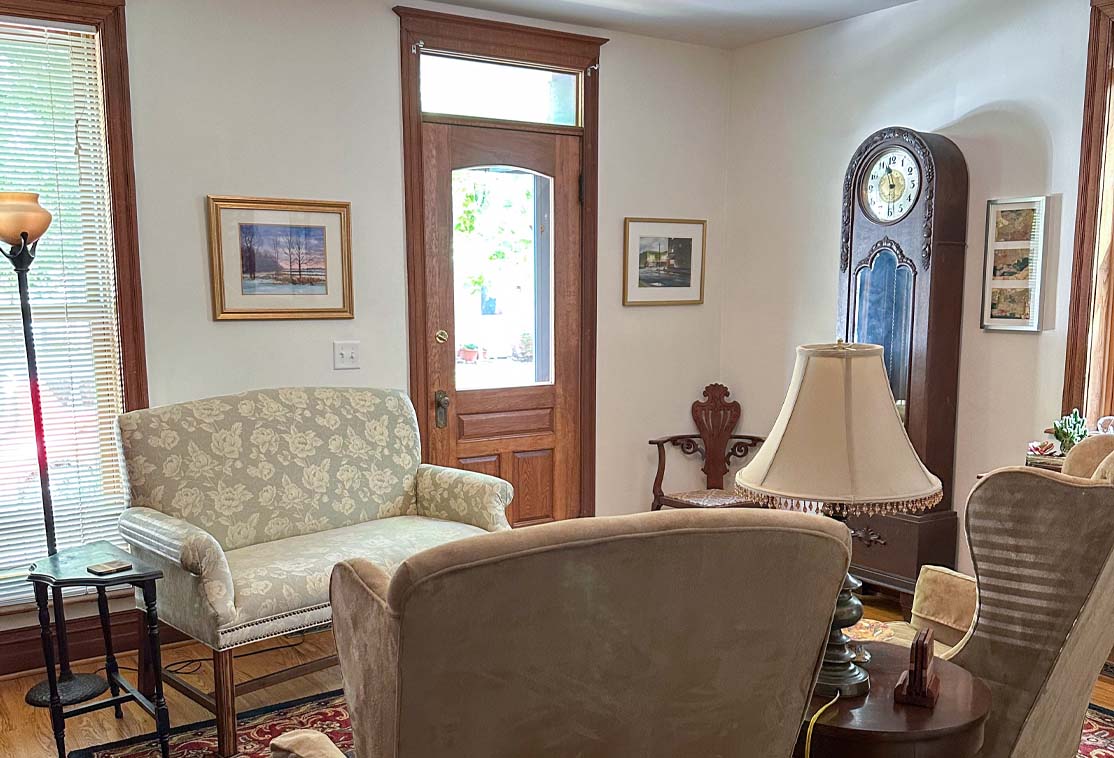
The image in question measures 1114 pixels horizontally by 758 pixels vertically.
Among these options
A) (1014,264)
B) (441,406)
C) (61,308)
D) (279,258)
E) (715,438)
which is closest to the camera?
(61,308)

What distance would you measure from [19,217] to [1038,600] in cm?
311

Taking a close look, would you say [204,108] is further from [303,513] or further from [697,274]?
[697,274]

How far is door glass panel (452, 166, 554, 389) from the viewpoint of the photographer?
439 centimetres

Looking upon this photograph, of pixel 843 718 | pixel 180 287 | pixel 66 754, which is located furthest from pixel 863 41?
pixel 66 754

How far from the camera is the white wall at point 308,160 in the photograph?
362 centimetres

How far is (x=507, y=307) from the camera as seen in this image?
14.9 feet

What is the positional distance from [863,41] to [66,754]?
14.4 ft

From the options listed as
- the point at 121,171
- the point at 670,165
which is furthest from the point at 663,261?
the point at 121,171

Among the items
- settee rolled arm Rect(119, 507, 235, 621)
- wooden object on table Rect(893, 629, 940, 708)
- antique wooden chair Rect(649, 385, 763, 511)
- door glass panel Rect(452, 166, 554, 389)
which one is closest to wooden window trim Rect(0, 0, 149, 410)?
settee rolled arm Rect(119, 507, 235, 621)

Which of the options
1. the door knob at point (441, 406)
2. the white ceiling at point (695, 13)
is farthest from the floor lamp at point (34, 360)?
the white ceiling at point (695, 13)

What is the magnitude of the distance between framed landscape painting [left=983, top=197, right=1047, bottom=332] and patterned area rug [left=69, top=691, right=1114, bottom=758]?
154 cm

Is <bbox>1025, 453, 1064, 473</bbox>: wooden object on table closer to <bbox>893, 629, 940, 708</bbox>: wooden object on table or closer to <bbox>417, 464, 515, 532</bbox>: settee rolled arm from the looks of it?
<bbox>893, 629, 940, 708</bbox>: wooden object on table

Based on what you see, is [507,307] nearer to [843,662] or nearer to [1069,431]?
[1069,431]

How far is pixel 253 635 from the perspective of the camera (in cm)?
284
